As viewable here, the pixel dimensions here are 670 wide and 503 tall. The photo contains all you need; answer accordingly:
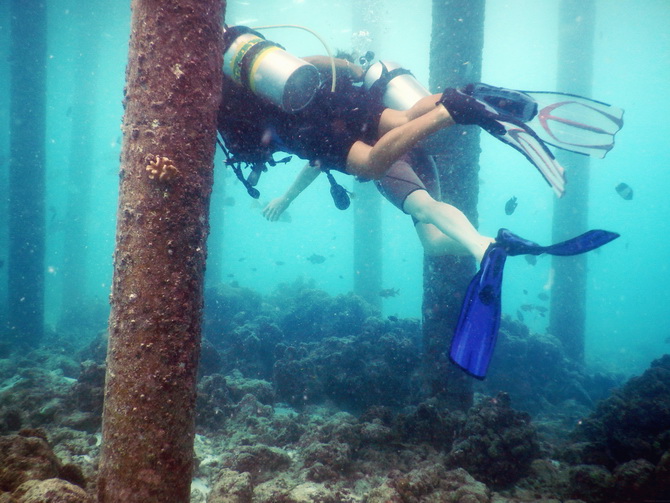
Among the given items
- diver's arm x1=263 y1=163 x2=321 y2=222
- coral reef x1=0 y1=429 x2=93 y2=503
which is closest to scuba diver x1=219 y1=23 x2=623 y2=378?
diver's arm x1=263 y1=163 x2=321 y2=222

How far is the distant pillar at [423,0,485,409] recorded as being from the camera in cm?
568

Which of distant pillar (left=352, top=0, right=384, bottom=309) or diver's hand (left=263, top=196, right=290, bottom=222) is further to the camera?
distant pillar (left=352, top=0, right=384, bottom=309)

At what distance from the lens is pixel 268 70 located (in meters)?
3.00

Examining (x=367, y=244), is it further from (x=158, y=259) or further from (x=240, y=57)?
(x=158, y=259)

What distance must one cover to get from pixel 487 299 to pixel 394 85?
9.36 ft

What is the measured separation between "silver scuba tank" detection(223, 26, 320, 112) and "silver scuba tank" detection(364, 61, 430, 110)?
150 cm

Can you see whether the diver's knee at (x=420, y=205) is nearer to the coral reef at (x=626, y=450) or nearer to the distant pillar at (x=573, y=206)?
the coral reef at (x=626, y=450)

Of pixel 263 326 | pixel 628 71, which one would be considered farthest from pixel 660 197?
pixel 263 326

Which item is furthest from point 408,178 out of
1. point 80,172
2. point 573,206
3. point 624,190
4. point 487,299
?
point 80,172

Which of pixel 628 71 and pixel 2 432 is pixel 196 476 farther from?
pixel 628 71

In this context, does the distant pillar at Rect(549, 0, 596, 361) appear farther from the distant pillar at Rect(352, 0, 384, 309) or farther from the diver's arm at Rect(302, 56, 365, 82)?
the diver's arm at Rect(302, 56, 365, 82)

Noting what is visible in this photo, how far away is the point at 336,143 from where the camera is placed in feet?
12.4

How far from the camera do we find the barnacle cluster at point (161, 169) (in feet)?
6.15

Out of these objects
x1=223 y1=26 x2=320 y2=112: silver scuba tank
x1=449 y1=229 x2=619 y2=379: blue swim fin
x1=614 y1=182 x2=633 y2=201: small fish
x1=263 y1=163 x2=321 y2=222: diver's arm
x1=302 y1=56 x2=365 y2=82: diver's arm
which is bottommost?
x1=449 y1=229 x2=619 y2=379: blue swim fin
